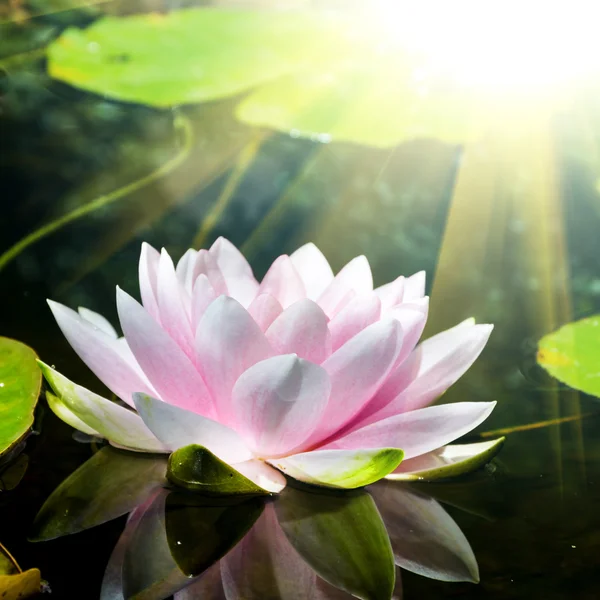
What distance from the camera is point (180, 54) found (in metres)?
2.12

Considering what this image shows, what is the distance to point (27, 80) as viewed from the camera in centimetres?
212

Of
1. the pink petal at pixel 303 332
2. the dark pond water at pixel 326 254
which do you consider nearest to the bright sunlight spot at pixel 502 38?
the dark pond water at pixel 326 254

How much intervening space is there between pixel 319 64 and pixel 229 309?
159cm

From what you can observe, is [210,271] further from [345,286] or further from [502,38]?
[502,38]

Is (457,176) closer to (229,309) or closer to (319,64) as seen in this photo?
(319,64)

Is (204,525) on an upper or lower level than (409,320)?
lower

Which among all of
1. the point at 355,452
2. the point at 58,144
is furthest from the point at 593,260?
the point at 58,144

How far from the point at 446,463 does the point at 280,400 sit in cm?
22

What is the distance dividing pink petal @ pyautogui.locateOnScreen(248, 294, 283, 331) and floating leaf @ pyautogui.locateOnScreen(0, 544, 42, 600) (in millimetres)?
322

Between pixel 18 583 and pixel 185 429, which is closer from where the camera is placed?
pixel 18 583

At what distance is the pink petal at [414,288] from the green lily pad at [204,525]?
31cm

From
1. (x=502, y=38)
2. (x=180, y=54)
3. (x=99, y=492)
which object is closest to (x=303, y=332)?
(x=99, y=492)

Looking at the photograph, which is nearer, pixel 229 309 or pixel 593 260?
pixel 229 309

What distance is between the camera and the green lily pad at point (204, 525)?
0.68 meters
